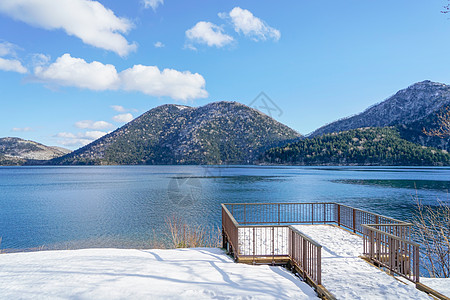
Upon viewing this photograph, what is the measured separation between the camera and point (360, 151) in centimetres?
13375

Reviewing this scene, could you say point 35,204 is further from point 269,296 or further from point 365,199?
point 365,199

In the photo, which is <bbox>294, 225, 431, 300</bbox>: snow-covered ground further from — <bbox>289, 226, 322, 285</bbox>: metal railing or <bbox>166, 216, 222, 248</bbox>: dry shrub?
<bbox>166, 216, 222, 248</bbox>: dry shrub

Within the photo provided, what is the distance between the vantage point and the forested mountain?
412 feet

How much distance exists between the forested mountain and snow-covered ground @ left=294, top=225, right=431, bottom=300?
138 m

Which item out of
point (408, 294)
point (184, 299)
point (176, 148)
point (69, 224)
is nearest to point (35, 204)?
point (69, 224)

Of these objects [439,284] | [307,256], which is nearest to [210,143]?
[307,256]

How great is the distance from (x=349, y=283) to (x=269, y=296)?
214cm

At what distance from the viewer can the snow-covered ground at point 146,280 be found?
537 centimetres

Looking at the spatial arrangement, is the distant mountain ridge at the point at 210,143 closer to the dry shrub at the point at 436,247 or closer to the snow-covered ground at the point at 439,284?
the dry shrub at the point at 436,247

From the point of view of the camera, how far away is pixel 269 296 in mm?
5344

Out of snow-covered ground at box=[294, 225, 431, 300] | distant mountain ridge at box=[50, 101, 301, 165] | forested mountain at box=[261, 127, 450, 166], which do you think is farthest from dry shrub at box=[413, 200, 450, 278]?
distant mountain ridge at box=[50, 101, 301, 165]

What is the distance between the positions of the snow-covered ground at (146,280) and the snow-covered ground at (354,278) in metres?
0.80

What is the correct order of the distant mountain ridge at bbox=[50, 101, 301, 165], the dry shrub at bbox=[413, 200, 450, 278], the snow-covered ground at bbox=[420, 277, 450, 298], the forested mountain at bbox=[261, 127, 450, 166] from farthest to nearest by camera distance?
the distant mountain ridge at bbox=[50, 101, 301, 165] < the forested mountain at bbox=[261, 127, 450, 166] < the dry shrub at bbox=[413, 200, 450, 278] < the snow-covered ground at bbox=[420, 277, 450, 298]

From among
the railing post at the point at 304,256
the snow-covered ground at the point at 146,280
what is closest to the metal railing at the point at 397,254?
the railing post at the point at 304,256
